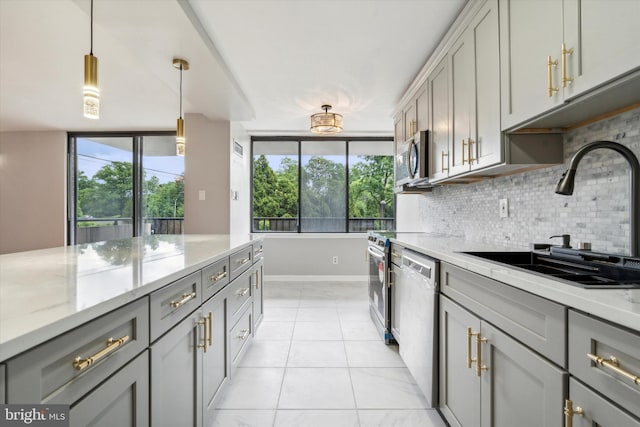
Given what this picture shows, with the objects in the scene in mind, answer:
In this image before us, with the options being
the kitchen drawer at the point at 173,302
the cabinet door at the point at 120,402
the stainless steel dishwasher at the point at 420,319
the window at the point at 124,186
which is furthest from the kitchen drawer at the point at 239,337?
the window at the point at 124,186

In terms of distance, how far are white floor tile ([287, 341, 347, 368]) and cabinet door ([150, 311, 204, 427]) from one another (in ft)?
3.37

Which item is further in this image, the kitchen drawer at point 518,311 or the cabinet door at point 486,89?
the cabinet door at point 486,89

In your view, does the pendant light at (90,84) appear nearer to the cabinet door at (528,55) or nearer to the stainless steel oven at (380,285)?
the cabinet door at (528,55)

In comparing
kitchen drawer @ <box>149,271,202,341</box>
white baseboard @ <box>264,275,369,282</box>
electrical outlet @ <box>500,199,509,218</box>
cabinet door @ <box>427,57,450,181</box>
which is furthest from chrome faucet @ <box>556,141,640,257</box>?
white baseboard @ <box>264,275,369,282</box>

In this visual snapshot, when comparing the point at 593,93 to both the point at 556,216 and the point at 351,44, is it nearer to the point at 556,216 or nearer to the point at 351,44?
the point at 556,216

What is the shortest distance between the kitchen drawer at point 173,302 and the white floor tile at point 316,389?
3.06 feet

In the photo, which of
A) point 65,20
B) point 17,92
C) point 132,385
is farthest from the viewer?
point 17,92

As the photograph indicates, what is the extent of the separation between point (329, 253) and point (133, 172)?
3.52m

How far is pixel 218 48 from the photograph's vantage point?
2348 mm

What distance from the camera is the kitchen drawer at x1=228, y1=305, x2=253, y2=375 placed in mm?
1855

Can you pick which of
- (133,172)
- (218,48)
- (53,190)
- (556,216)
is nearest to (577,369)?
(556,216)

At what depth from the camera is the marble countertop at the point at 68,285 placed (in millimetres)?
559

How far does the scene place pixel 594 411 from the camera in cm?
67

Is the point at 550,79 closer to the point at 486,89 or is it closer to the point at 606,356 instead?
the point at 486,89
